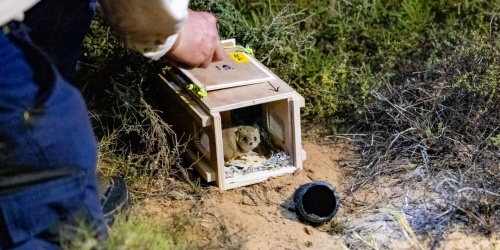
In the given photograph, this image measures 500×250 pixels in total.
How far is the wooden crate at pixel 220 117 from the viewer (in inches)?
109

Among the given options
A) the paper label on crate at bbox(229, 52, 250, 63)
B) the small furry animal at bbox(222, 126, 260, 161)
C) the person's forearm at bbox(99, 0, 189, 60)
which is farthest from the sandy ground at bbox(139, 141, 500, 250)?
the person's forearm at bbox(99, 0, 189, 60)

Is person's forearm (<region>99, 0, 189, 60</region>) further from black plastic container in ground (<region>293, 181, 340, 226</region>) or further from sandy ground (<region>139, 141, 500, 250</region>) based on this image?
black plastic container in ground (<region>293, 181, 340, 226</region>)

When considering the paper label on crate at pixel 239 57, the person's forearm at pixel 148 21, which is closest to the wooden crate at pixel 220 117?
the paper label on crate at pixel 239 57

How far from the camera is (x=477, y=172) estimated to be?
2.70 m

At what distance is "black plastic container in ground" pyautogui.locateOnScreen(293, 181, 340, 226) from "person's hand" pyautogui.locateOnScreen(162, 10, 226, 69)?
61 cm

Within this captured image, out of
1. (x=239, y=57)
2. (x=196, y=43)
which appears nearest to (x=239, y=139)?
(x=239, y=57)

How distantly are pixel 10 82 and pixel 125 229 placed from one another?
50 centimetres

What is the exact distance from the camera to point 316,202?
2.69m

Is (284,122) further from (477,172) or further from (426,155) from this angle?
(477,172)

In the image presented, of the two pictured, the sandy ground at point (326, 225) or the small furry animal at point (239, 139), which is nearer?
the sandy ground at point (326, 225)

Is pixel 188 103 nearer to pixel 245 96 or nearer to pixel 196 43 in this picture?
pixel 245 96

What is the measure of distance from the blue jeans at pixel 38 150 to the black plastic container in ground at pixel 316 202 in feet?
2.97

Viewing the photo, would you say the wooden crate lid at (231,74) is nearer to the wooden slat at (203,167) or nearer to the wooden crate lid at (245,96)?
the wooden crate lid at (245,96)

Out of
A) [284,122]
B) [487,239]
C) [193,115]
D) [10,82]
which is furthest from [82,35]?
[487,239]
